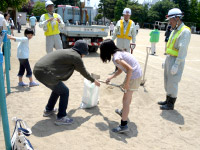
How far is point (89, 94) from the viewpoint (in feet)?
12.4

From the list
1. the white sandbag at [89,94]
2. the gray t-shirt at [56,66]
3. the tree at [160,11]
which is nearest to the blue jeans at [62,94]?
the gray t-shirt at [56,66]

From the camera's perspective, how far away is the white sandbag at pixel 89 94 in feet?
12.3

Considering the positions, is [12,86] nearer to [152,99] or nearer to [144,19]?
[152,99]

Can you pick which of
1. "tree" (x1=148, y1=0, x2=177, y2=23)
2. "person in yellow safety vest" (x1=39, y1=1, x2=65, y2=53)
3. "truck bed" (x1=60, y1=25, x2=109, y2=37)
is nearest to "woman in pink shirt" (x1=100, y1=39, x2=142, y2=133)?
"person in yellow safety vest" (x1=39, y1=1, x2=65, y2=53)

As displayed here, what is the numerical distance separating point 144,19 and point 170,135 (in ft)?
180

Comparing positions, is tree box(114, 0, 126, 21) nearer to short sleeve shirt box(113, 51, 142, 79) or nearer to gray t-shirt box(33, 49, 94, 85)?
short sleeve shirt box(113, 51, 142, 79)

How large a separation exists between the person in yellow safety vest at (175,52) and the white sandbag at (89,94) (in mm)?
1390

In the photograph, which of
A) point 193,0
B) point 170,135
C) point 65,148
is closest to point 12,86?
point 65,148

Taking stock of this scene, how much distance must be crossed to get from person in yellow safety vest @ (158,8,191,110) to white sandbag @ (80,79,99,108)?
1.39m

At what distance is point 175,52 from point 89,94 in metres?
1.76

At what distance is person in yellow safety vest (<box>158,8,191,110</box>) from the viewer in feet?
11.9

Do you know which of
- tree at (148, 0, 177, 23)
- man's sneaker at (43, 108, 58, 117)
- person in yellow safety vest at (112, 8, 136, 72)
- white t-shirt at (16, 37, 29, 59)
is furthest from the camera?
tree at (148, 0, 177, 23)

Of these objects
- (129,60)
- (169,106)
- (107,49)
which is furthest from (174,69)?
(107,49)

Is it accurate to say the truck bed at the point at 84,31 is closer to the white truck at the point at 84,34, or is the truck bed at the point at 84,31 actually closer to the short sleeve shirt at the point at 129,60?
the white truck at the point at 84,34
